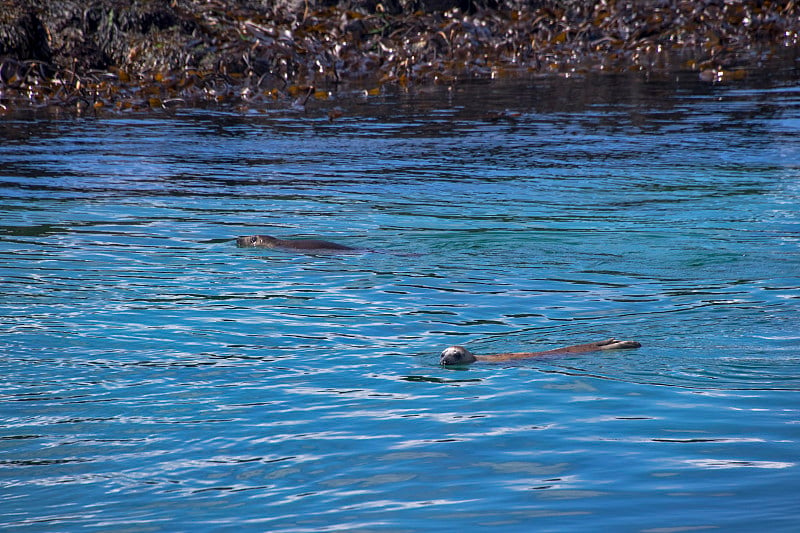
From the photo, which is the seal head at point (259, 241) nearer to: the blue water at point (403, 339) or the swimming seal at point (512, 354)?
the blue water at point (403, 339)

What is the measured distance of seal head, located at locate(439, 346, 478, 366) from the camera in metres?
6.69

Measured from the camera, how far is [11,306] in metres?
8.29

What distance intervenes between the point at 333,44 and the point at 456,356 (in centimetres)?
2108

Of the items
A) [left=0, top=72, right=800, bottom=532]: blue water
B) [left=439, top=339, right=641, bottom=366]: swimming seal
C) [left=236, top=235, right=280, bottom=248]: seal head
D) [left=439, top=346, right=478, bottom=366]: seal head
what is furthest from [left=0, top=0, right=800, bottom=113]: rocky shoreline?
[left=439, top=346, right=478, bottom=366]: seal head

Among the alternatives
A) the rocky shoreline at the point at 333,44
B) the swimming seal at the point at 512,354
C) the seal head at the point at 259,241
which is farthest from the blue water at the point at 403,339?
the rocky shoreline at the point at 333,44

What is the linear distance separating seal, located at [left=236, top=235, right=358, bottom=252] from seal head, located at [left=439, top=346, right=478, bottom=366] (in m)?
3.41

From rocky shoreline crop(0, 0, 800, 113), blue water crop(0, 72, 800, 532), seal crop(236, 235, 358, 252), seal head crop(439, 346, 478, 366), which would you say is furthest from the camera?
rocky shoreline crop(0, 0, 800, 113)

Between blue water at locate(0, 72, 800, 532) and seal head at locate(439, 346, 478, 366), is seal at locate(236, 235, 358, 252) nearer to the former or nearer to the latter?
blue water at locate(0, 72, 800, 532)

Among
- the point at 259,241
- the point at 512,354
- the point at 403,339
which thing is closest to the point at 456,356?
the point at 512,354

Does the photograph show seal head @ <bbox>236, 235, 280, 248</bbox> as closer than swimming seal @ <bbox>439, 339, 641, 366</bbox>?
No

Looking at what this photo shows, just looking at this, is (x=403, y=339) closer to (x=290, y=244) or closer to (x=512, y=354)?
(x=512, y=354)

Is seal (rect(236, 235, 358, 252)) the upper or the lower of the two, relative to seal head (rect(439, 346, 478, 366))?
upper

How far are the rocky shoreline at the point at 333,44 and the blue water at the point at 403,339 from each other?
7940 millimetres

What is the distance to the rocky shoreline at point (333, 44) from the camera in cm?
2302
